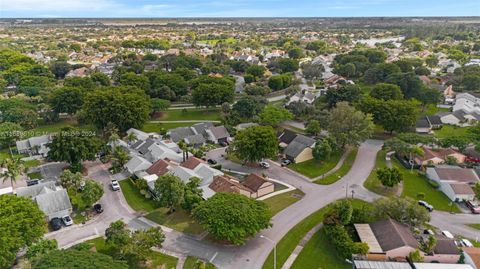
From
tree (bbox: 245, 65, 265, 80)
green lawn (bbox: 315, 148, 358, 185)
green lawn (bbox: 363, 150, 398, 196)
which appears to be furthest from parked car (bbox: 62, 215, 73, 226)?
tree (bbox: 245, 65, 265, 80)

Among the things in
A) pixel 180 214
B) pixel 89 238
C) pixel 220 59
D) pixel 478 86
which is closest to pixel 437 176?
pixel 180 214

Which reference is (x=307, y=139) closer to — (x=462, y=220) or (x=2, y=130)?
(x=462, y=220)

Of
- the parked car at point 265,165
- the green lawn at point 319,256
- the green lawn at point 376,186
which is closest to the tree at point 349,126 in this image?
the green lawn at point 376,186

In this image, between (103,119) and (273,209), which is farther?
(103,119)

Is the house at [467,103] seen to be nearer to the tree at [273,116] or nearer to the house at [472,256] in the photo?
the tree at [273,116]

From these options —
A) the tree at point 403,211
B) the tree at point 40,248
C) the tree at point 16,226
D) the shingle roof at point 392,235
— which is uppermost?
the tree at point 16,226

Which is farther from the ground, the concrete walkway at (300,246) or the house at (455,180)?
the house at (455,180)

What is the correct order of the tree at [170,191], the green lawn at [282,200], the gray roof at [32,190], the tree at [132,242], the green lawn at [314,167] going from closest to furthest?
the tree at [132,242]
the tree at [170,191]
the gray roof at [32,190]
the green lawn at [282,200]
the green lawn at [314,167]
